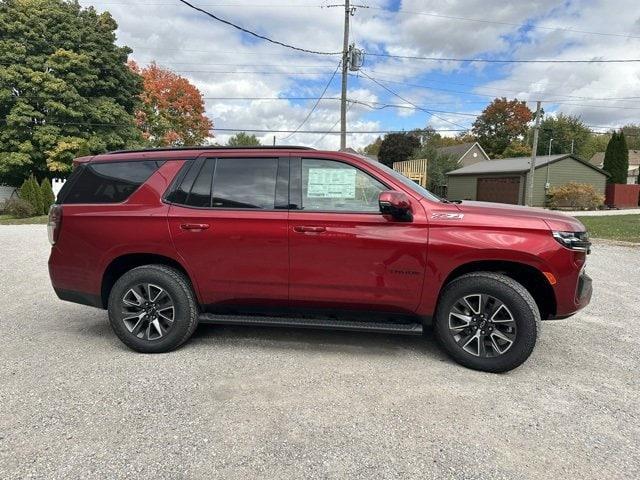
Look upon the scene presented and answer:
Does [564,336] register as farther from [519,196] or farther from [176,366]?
[519,196]

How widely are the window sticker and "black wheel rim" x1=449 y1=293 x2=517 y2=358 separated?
4.35 ft

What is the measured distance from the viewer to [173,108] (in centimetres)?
Result: 4100

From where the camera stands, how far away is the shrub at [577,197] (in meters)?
28.1

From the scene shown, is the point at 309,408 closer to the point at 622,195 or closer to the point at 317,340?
the point at 317,340

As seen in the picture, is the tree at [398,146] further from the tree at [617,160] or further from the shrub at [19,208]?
the shrub at [19,208]

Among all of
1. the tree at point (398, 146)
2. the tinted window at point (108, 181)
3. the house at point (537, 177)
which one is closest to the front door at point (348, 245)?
the tinted window at point (108, 181)

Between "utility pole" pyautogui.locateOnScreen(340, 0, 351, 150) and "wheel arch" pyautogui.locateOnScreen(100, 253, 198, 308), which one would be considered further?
"utility pole" pyautogui.locateOnScreen(340, 0, 351, 150)

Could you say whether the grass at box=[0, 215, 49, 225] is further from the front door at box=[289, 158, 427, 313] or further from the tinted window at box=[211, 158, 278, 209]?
the front door at box=[289, 158, 427, 313]

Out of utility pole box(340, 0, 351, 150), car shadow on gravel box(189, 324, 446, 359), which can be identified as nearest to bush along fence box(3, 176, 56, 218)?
utility pole box(340, 0, 351, 150)

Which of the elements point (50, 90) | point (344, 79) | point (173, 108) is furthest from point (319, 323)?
point (173, 108)

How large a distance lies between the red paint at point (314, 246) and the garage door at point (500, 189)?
30949 millimetres

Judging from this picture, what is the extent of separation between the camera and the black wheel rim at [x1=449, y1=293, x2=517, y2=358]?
3.46 meters

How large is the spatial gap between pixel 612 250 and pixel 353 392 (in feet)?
32.8

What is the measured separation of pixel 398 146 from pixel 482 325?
51.5 metres
